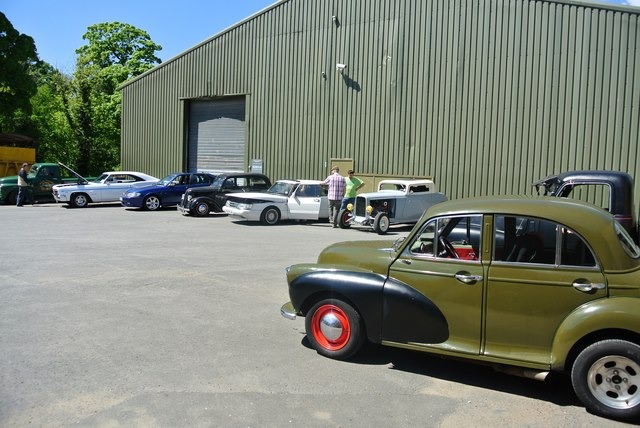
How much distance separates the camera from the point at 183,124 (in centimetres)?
2736

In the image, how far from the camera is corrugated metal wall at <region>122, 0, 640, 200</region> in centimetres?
1667

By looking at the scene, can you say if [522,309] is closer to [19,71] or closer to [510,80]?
[510,80]

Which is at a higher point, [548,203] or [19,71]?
[19,71]

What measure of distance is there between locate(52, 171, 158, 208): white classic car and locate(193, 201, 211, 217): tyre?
4.23 meters

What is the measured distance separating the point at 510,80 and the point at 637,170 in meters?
4.72

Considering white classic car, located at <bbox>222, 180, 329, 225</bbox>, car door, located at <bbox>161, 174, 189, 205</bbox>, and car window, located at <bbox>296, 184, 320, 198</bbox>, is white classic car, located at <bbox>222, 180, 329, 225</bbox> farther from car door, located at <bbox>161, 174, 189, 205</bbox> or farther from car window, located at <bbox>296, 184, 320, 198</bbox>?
car door, located at <bbox>161, 174, 189, 205</bbox>

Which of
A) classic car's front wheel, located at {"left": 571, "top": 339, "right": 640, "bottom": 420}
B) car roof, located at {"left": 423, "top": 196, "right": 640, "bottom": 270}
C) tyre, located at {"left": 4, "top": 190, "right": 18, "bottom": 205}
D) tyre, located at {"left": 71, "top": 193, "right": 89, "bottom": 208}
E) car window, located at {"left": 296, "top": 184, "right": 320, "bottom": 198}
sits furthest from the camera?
tyre, located at {"left": 4, "top": 190, "right": 18, "bottom": 205}

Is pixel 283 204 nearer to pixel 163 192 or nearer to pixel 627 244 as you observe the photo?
pixel 163 192

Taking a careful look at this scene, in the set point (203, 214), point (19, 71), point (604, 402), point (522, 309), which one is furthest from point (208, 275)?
point (19, 71)

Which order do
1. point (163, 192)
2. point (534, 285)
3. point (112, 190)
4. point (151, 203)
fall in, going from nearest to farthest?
1. point (534, 285)
2. point (151, 203)
3. point (163, 192)
4. point (112, 190)

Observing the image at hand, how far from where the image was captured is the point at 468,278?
4.54 metres

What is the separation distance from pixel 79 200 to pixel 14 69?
42.8 feet

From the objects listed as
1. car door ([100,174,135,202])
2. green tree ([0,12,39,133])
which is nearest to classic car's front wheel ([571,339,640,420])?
car door ([100,174,135,202])

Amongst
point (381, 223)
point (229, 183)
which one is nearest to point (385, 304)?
point (381, 223)
